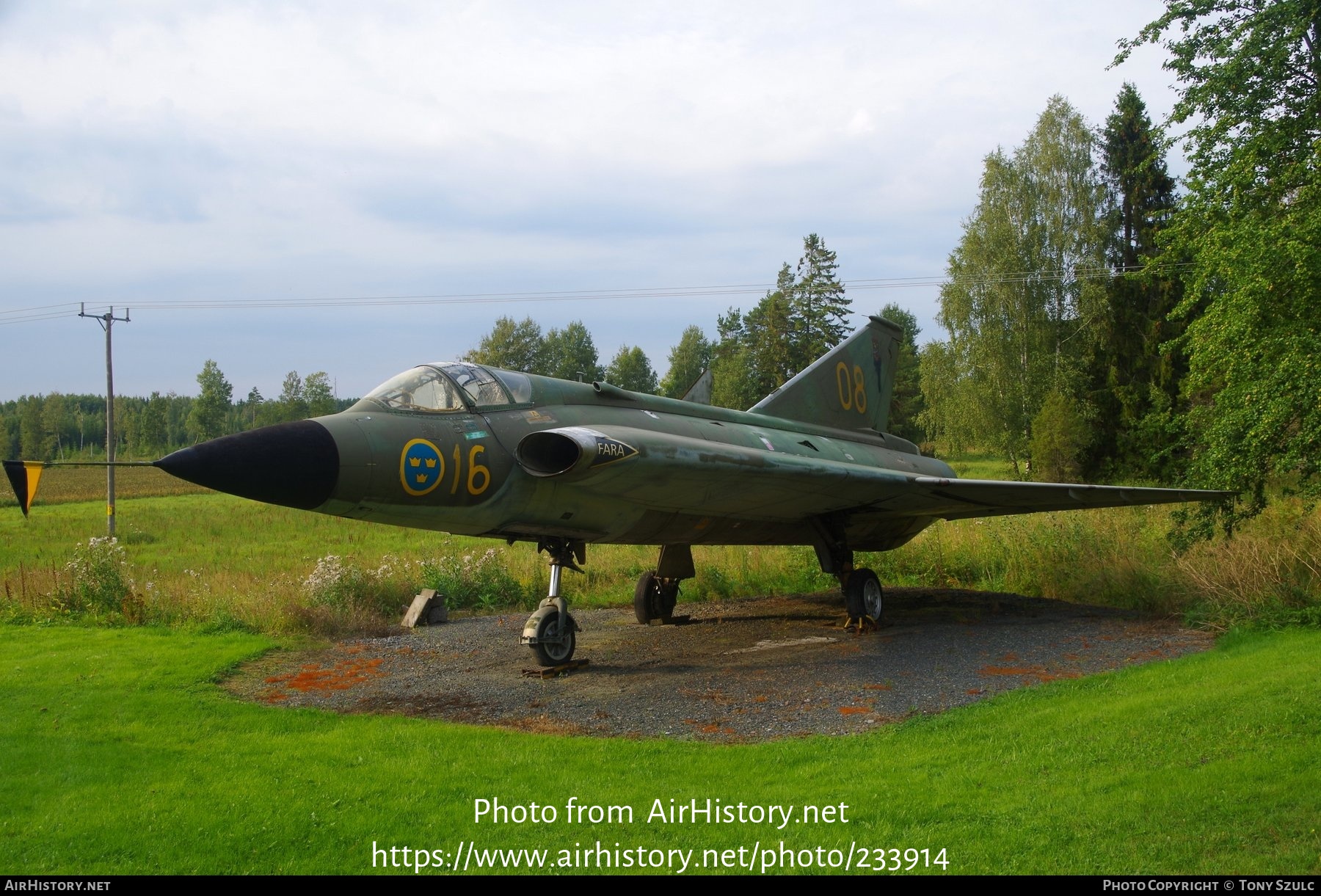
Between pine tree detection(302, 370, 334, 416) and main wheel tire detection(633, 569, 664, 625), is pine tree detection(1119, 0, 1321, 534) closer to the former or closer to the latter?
main wheel tire detection(633, 569, 664, 625)

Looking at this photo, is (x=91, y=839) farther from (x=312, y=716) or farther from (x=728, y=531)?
(x=728, y=531)

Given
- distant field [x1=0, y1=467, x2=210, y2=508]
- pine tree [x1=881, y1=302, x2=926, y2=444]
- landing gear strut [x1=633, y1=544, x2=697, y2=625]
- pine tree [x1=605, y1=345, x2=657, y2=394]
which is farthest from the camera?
pine tree [x1=605, y1=345, x2=657, y2=394]

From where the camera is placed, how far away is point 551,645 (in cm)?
901

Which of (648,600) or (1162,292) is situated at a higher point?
(1162,292)

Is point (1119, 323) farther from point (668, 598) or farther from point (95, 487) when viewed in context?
point (95, 487)

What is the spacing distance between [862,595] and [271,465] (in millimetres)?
7382

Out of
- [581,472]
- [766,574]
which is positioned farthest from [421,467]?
[766,574]

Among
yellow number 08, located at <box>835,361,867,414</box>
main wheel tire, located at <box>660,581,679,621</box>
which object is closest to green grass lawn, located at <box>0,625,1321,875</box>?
main wheel tire, located at <box>660,581,679,621</box>

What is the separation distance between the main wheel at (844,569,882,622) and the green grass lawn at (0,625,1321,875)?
3.94m

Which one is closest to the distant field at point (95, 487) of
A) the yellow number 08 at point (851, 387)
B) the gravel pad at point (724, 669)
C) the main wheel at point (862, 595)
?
the gravel pad at point (724, 669)

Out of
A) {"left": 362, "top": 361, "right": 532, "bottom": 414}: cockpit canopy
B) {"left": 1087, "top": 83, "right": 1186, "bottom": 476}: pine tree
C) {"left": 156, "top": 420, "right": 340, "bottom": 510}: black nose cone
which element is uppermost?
{"left": 1087, "top": 83, "right": 1186, "bottom": 476}: pine tree

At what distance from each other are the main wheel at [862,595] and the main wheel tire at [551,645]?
12.9 feet

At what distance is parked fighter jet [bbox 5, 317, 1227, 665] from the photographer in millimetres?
7188

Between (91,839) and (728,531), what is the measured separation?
295 inches
